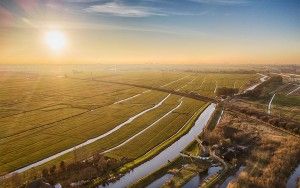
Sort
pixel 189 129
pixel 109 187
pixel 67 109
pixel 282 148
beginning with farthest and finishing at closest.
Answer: pixel 67 109
pixel 189 129
pixel 282 148
pixel 109 187

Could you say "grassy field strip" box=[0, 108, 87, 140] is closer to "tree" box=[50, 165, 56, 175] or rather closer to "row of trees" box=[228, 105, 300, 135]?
"tree" box=[50, 165, 56, 175]

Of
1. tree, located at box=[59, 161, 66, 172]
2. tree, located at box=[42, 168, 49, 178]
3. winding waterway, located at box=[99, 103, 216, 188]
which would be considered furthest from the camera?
tree, located at box=[59, 161, 66, 172]

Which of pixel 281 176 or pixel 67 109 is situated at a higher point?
pixel 281 176

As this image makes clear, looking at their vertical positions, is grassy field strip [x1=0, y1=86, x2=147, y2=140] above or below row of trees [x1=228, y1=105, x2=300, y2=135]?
below

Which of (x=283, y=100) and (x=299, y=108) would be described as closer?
(x=299, y=108)

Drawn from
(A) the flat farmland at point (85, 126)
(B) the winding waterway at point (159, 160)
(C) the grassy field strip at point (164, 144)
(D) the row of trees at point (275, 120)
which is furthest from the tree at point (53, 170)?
(D) the row of trees at point (275, 120)

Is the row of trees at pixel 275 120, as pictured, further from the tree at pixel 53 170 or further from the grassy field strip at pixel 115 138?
the tree at pixel 53 170

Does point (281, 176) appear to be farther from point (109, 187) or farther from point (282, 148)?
point (109, 187)

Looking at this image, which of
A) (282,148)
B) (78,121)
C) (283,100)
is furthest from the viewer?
(283,100)

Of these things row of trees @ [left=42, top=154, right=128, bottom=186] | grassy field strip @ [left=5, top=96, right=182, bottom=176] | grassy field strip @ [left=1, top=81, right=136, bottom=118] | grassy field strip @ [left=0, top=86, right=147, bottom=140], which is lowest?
grassy field strip @ [left=1, top=81, right=136, bottom=118]

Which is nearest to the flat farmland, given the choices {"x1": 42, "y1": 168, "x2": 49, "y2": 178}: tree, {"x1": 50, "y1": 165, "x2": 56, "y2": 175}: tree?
{"x1": 50, "y1": 165, "x2": 56, "y2": 175}: tree

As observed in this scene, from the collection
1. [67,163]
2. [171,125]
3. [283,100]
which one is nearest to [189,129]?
[171,125]
